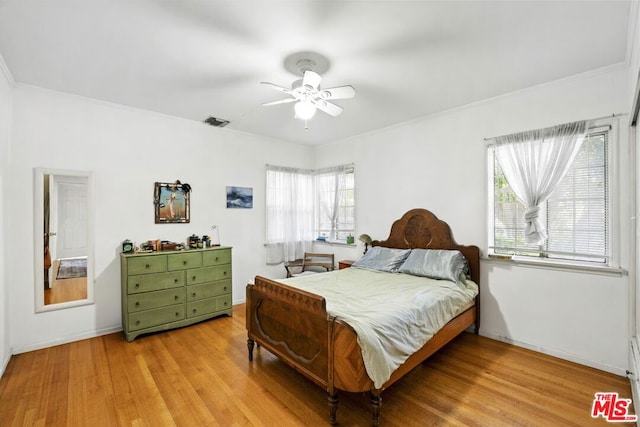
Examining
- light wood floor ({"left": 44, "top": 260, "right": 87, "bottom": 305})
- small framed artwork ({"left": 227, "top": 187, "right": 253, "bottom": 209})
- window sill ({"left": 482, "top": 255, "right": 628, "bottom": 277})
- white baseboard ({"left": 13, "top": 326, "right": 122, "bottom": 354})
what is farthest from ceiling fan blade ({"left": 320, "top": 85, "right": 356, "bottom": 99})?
white baseboard ({"left": 13, "top": 326, "right": 122, "bottom": 354})

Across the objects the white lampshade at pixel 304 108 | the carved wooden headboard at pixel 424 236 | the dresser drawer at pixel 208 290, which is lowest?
the dresser drawer at pixel 208 290

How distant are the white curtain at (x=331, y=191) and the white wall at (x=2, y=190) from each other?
3913mm

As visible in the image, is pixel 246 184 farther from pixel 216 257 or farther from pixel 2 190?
pixel 2 190

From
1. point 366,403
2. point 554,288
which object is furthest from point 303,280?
point 554,288

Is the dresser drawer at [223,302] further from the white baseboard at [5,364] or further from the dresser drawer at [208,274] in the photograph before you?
the white baseboard at [5,364]

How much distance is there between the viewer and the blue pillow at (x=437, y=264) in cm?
316

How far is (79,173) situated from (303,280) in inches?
108

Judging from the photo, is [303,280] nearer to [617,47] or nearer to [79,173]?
[79,173]

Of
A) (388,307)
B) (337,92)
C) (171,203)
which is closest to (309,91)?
(337,92)

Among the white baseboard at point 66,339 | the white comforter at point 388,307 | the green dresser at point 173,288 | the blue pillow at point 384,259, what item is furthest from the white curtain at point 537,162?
the white baseboard at point 66,339

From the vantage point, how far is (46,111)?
3.02 metres

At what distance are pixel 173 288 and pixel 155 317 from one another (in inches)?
14.0

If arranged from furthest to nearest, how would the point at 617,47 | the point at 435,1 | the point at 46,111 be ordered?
1. the point at 46,111
2. the point at 617,47
3. the point at 435,1

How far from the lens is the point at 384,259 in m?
3.80
